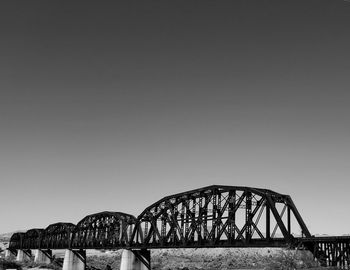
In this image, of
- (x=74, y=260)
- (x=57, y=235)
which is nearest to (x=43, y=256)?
(x=57, y=235)

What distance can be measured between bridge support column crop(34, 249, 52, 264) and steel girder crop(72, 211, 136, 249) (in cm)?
2524

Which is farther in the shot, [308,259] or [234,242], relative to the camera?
[234,242]

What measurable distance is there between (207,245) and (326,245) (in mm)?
19926

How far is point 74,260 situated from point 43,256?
33978 mm

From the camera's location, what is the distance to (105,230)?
98750 mm

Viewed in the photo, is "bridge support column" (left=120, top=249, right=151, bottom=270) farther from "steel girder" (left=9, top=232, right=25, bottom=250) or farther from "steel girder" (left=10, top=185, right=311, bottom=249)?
"steel girder" (left=9, top=232, right=25, bottom=250)

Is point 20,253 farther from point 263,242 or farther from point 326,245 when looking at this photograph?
point 326,245

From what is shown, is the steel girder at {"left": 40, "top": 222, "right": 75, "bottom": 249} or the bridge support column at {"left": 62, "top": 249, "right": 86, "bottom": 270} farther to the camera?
the steel girder at {"left": 40, "top": 222, "right": 75, "bottom": 249}

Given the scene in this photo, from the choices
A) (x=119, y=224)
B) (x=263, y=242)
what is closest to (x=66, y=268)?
(x=119, y=224)

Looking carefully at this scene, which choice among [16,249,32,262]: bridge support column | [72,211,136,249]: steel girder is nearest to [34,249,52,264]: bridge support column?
[16,249,32,262]: bridge support column

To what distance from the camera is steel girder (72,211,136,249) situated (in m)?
88.8

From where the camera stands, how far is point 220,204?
59.3m

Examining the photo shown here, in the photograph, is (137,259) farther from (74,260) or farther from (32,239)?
(32,239)

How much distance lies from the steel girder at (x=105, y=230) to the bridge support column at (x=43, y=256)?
994 inches
